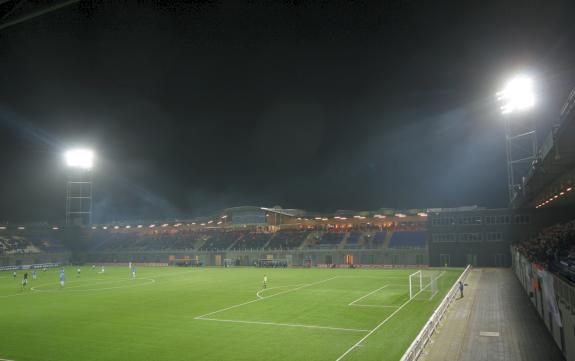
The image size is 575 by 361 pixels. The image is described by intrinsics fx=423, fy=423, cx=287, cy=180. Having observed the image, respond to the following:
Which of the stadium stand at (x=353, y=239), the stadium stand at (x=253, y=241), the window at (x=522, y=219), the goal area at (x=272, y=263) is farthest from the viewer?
the stadium stand at (x=253, y=241)

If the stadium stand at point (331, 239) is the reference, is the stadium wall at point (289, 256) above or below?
below

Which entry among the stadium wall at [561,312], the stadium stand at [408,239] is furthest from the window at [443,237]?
the stadium wall at [561,312]

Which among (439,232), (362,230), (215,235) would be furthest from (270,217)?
(439,232)

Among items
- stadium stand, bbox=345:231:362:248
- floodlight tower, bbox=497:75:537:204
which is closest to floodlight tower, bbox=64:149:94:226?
stadium stand, bbox=345:231:362:248

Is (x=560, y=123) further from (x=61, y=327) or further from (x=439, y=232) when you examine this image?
(x=439, y=232)

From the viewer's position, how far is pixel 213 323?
25.3 m

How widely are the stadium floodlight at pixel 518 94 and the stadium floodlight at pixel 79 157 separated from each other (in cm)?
7387

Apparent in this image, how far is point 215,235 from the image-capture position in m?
97.0

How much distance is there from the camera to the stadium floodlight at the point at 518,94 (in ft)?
156

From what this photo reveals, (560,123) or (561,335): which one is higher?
(560,123)

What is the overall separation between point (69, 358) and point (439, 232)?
57173 millimetres

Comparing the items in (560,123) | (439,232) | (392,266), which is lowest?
(392,266)

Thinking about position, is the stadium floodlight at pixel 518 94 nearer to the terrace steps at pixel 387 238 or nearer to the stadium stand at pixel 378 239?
the terrace steps at pixel 387 238

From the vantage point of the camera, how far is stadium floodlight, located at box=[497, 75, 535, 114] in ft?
156
